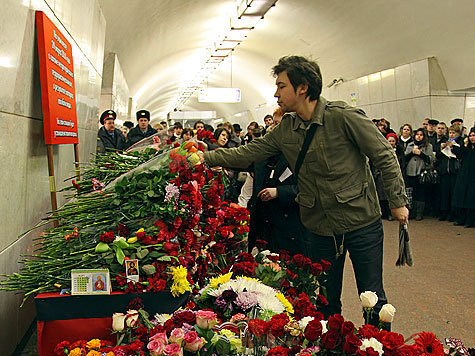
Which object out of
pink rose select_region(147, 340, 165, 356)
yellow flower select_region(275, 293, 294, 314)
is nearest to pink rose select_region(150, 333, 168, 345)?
pink rose select_region(147, 340, 165, 356)

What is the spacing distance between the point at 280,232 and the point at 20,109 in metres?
2.01

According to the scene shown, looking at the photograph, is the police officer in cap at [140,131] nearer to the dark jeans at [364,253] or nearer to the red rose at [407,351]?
the dark jeans at [364,253]

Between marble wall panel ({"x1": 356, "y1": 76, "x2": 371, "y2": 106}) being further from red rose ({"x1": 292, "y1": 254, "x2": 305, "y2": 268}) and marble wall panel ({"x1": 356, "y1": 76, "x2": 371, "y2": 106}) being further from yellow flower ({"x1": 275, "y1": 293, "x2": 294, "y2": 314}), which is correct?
yellow flower ({"x1": 275, "y1": 293, "x2": 294, "y2": 314})

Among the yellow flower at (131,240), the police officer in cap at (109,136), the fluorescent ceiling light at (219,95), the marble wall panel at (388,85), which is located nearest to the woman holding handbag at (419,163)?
the marble wall panel at (388,85)

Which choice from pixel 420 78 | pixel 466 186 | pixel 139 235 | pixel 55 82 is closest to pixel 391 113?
pixel 420 78

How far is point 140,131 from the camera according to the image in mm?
8055

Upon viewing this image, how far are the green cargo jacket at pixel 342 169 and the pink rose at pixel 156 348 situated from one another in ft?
5.28

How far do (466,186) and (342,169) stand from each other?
709 centimetres

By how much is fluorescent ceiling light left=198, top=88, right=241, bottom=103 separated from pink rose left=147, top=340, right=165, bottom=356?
22.8 m

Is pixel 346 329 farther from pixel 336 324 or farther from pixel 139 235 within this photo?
pixel 139 235

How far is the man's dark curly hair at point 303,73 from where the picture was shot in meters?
2.62

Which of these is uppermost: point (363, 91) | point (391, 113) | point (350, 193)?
point (363, 91)

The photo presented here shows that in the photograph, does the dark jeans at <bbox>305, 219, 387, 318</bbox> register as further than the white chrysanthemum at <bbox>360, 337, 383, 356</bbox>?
Yes

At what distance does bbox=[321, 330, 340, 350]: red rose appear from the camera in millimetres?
1219
